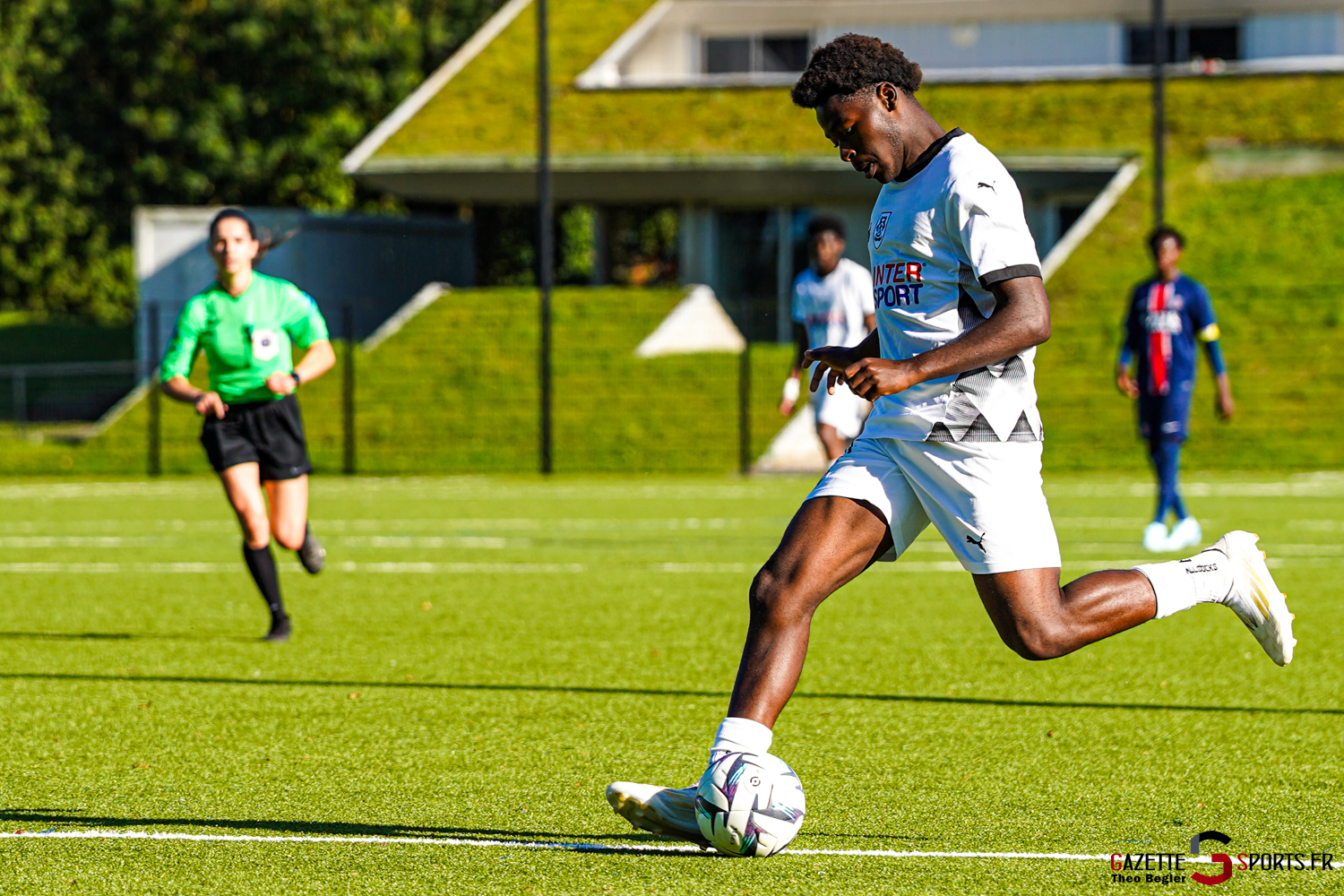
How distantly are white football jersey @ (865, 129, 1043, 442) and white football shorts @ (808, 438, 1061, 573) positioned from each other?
0.15 feet

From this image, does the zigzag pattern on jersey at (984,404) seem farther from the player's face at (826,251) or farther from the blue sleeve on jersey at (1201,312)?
the blue sleeve on jersey at (1201,312)

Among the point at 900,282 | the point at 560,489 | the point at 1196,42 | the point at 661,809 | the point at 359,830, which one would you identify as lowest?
the point at 560,489

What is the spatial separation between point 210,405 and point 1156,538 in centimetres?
704

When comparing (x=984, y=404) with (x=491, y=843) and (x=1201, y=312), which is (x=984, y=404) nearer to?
(x=491, y=843)

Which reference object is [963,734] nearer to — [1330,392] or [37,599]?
[37,599]

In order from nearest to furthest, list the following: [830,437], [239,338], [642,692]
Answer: [642,692] < [239,338] < [830,437]

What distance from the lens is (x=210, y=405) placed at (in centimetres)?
830

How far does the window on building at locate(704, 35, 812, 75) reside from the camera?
38281 mm

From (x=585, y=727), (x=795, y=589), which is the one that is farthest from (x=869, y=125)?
(x=585, y=727)

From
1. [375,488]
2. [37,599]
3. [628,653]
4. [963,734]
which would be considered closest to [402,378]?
[375,488]

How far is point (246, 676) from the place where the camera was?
25.4 feet

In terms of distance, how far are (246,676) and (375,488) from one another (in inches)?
516

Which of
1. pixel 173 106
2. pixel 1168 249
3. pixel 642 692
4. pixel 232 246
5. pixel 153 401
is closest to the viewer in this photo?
pixel 642 692

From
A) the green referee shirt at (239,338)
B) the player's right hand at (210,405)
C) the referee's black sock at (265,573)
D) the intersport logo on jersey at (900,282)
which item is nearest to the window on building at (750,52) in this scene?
the green referee shirt at (239,338)
